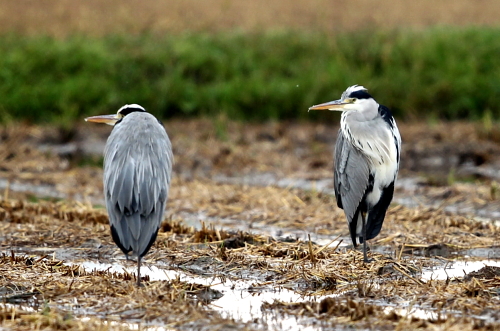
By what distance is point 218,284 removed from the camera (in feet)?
19.0

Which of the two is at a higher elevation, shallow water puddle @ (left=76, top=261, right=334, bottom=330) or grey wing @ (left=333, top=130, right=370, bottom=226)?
grey wing @ (left=333, top=130, right=370, bottom=226)

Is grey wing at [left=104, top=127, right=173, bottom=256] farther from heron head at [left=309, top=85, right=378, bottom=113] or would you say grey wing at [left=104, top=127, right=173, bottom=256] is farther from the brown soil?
the brown soil

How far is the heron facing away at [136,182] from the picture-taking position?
5742mm

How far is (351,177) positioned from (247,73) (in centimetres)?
910

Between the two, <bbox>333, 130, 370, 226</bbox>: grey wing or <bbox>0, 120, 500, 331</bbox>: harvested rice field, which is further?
<bbox>333, 130, 370, 226</bbox>: grey wing

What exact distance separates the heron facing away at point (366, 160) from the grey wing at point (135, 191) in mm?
1685

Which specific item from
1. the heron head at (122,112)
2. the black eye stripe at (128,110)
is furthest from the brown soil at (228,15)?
the black eye stripe at (128,110)

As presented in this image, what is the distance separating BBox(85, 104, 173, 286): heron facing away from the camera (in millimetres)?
5742

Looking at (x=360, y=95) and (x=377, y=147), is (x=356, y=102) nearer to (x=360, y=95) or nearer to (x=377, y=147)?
(x=360, y=95)

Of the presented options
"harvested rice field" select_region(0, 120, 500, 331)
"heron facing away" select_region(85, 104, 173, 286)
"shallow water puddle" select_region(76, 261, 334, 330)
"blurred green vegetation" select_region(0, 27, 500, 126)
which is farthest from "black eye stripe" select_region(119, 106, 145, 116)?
"blurred green vegetation" select_region(0, 27, 500, 126)

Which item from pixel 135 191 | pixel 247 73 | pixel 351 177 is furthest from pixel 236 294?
pixel 247 73

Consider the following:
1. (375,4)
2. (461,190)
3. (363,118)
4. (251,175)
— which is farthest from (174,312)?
(375,4)

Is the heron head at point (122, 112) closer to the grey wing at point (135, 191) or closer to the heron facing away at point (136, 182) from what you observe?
the heron facing away at point (136, 182)

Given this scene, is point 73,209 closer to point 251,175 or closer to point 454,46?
point 251,175
